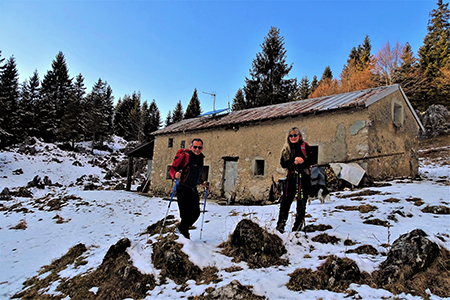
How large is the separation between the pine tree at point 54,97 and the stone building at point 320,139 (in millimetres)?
28039

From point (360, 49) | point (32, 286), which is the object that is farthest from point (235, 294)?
point (360, 49)

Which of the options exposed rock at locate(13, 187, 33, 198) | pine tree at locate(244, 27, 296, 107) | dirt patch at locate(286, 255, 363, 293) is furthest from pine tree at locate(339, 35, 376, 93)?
exposed rock at locate(13, 187, 33, 198)

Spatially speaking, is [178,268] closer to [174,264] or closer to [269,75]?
[174,264]

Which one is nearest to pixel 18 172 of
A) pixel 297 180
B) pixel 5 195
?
pixel 5 195

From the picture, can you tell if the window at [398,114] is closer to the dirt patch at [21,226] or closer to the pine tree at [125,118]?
the dirt patch at [21,226]

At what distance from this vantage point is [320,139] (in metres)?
10.4

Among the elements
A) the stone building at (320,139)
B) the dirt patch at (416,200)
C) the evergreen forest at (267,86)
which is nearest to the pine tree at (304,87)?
the evergreen forest at (267,86)

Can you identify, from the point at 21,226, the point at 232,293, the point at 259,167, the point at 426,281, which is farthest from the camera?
the point at 259,167

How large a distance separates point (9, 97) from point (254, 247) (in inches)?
1619

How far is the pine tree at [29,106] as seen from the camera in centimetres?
3259

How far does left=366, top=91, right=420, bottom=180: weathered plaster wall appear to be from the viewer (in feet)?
32.4

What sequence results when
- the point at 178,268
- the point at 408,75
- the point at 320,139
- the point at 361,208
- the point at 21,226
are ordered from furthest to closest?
the point at 408,75 → the point at 320,139 → the point at 21,226 → the point at 361,208 → the point at 178,268

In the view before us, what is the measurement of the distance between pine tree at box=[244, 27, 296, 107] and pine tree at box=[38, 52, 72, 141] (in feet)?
90.1

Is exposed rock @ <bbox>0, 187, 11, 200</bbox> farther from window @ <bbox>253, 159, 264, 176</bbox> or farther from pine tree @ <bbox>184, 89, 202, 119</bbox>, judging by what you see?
pine tree @ <bbox>184, 89, 202, 119</bbox>
